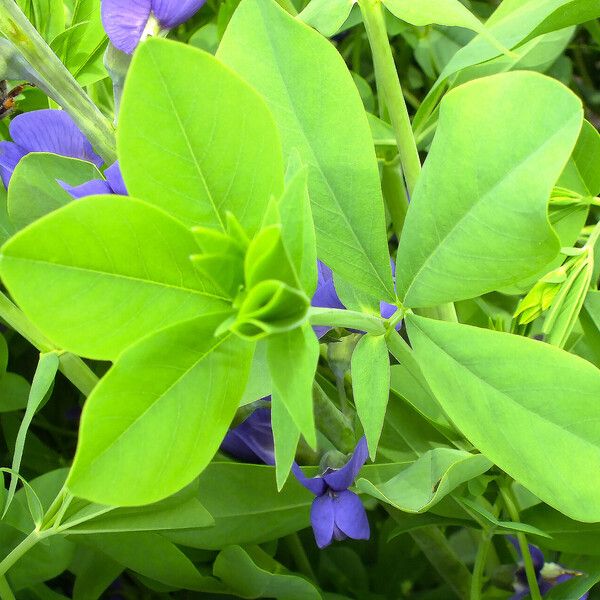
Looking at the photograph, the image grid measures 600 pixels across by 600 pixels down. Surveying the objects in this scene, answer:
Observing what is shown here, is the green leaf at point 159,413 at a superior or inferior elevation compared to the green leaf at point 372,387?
superior

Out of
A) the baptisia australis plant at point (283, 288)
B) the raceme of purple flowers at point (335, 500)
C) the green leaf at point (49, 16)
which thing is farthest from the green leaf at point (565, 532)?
the green leaf at point (49, 16)

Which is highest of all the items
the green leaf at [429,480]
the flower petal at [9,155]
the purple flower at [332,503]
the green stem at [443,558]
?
the flower petal at [9,155]

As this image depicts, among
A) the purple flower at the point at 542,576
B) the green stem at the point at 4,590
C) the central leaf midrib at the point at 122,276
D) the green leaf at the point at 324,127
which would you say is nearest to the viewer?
the central leaf midrib at the point at 122,276

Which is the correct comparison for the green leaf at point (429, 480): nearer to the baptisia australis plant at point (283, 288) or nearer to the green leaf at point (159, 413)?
the baptisia australis plant at point (283, 288)

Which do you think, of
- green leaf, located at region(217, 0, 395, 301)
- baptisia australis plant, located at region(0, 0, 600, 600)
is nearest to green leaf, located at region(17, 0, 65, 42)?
baptisia australis plant, located at region(0, 0, 600, 600)

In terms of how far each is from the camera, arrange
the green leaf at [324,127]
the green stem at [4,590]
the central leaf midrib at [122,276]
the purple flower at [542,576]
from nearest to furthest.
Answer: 1. the central leaf midrib at [122,276]
2. the green leaf at [324,127]
3. the green stem at [4,590]
4. the purple flower at [542,576]

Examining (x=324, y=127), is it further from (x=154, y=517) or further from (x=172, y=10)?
(x=154, y=517)

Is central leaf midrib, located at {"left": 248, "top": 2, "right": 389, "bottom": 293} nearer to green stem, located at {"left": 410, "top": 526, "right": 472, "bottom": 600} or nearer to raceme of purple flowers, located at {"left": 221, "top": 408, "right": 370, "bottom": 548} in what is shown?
raceme of purple flowers, located at {"left": 221, "top": 408, "right": 370, "bottom": 548}
